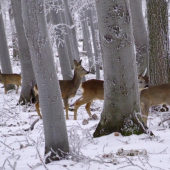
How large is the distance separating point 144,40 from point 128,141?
18.5 feet

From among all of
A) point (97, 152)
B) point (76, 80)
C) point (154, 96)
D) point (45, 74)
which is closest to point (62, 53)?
point (76, 80)

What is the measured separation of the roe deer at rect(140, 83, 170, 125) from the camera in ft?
24.1

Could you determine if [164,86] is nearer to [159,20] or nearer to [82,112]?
[159,20]

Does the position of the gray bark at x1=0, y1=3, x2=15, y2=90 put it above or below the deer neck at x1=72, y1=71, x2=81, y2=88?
above

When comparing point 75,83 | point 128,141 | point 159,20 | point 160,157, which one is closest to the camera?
point 160,157

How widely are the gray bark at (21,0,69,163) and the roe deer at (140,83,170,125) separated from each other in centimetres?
365

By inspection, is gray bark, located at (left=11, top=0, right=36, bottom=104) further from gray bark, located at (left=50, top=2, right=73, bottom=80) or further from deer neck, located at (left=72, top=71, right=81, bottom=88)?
gray bark, located at (left=50, top=2, right=73, bottom=80)

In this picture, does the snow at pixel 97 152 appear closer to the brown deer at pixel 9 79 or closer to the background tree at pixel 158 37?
the background tree at pixel 158 37

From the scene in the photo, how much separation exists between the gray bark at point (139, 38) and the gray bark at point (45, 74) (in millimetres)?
5929

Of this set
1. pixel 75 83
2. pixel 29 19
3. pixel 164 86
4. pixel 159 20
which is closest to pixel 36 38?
pixel 29 19

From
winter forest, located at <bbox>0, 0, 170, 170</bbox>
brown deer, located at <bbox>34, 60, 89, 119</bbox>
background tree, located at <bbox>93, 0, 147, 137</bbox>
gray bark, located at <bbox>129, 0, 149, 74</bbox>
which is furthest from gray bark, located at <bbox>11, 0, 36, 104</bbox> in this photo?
background tree, located at <bbox>93, 0, 147, 137</bbox>

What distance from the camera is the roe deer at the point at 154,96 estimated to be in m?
7.34

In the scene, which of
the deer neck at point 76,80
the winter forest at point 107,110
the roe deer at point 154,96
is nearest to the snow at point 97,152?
the winter forest at point 107,110

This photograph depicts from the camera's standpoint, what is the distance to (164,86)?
734 centimetres
